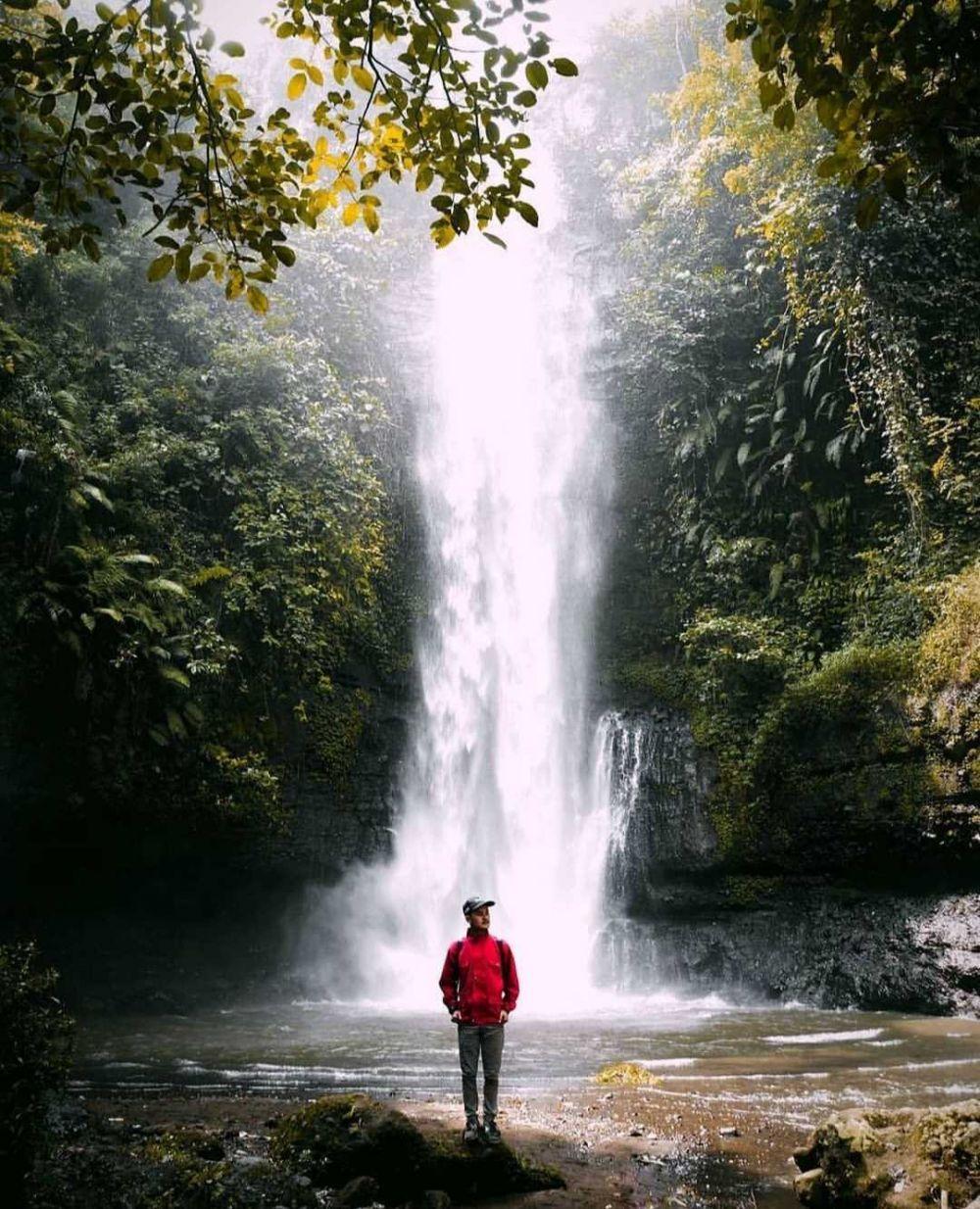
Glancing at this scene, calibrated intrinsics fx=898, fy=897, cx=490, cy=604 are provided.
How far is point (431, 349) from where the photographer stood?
21.6m

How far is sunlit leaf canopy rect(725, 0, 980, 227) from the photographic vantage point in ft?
10.5

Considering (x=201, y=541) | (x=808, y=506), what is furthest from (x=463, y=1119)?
(x=808, y=506)

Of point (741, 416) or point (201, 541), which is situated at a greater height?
point (741, 416)

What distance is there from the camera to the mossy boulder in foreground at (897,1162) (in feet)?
13.3

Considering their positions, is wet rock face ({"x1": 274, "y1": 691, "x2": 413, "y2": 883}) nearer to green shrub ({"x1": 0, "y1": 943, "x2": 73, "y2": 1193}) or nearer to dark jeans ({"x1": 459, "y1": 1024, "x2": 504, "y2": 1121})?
dark jeans ({"x1": 459, "y1": 1024, "x2": 504, "y2": 1121})

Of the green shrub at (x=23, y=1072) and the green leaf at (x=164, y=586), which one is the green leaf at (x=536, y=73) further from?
the green leaf at (x=164, y=586)

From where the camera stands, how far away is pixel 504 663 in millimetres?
17062

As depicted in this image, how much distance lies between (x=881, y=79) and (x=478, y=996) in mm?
4869

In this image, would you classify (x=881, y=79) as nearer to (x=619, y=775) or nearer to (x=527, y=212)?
(x=527, y=212)

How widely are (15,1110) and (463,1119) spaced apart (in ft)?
9.24

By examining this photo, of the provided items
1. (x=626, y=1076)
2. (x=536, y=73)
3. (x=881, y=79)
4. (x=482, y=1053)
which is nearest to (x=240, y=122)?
(x=536, y=73)

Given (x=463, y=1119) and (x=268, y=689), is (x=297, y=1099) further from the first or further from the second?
(x=268, y=689)

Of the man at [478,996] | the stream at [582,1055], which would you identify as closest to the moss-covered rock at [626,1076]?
the stream at [582,1055]

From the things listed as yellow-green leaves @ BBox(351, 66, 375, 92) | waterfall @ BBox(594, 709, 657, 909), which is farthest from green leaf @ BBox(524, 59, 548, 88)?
waterfall @ BBox(594, 709, 657, 909)
